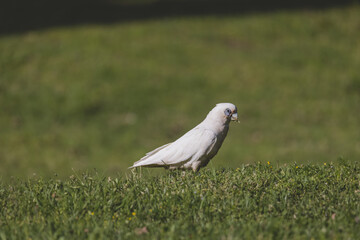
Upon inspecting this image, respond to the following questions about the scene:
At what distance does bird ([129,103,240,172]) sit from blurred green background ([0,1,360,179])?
17.6 feet

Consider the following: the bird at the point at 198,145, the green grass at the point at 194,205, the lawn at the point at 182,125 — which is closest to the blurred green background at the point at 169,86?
the lawn at the point at 182,125

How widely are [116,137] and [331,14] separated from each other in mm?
12204

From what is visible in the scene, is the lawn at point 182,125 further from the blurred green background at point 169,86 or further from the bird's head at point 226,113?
the bird's head at point 226,113

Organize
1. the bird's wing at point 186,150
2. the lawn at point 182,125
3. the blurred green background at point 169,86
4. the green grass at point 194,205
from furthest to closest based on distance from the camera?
the blurred green background at point 169,86
the bird's wing at point 186,150
the lawn at point 182,125
the green grass at point 194,205

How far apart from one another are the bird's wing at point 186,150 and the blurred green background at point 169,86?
539 centimetres

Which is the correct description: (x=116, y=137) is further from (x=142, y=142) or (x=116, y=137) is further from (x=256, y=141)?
(x=256, y=141)

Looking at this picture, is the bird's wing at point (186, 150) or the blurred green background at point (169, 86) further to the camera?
the blurred green background at point (169, 86)

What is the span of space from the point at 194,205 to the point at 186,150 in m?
0.82

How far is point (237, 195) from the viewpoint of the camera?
5035mm

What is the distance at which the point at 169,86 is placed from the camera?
615 inches

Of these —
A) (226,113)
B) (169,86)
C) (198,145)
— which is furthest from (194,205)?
(169,86)

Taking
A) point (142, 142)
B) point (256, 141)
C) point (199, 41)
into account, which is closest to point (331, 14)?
point (199, 41)

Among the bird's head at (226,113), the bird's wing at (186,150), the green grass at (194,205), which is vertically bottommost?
the green grass at (194,205)

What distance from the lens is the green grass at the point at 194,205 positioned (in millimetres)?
4281
